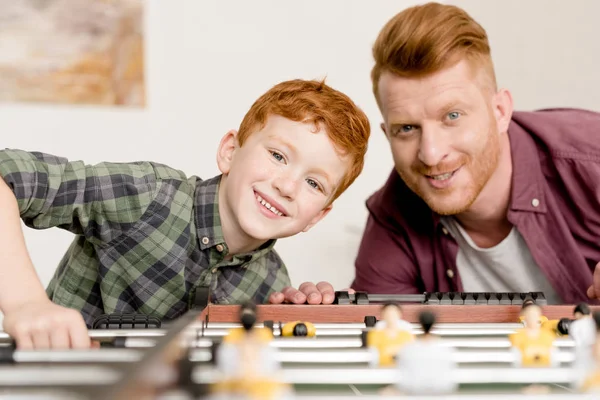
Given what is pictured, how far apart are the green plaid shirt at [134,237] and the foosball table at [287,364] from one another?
1.06ft

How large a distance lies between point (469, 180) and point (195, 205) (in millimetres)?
602

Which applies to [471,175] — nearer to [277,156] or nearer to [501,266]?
[501,266]

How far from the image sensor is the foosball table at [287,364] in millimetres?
401

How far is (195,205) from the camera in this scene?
1254 mm

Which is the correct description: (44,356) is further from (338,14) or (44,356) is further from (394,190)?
(338,14)

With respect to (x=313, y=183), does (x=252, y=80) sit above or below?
above

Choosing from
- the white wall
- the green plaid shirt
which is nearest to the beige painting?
the white wall

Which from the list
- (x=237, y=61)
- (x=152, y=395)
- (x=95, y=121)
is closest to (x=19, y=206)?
(x=152, y=395)

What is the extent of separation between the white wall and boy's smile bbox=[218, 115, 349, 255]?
1.30m

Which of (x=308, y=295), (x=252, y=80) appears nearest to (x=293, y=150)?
(x=308, y=295)

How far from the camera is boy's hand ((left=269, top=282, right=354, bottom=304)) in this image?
41.9 inches

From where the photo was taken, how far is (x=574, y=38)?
2174 millimetres

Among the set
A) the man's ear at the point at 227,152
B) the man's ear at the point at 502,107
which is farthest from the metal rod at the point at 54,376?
the man's ear at the point at 502,107

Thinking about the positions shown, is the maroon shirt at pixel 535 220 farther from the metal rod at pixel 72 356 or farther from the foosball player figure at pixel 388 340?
the metal rod at pixel 72 356
